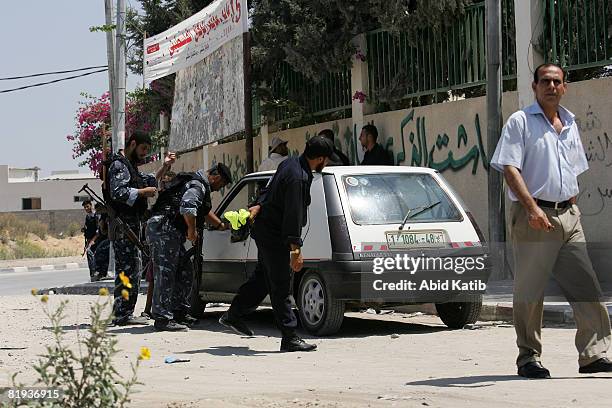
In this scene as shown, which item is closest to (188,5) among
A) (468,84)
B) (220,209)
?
(468,84)

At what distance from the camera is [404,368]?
877 centimetres

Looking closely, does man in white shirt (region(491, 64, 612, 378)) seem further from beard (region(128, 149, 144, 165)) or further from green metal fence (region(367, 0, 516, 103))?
green metal fence (region(367, 0, 516, 103))

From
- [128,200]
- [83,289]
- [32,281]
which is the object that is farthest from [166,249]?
[32,281]

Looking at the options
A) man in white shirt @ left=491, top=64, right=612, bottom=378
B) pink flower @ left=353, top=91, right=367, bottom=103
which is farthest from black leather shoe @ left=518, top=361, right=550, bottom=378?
pink flower @ left=353, top=91, right=367, bottom=103

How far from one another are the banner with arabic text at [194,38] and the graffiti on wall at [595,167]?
6573mm

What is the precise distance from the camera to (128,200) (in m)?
12.2

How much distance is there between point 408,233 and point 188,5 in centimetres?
1554

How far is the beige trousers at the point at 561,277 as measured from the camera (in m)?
7.60

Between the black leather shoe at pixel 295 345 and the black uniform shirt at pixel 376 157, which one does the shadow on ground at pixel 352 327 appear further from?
the black uniform shirt at pixel 376 157

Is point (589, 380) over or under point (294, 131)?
under

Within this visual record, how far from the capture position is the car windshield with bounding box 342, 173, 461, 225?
36.1ft

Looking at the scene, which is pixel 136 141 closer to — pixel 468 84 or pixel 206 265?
pixel 206 265

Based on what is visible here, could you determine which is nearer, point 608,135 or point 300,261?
point 300,261

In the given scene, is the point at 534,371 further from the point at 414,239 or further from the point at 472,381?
the point at 414,239
